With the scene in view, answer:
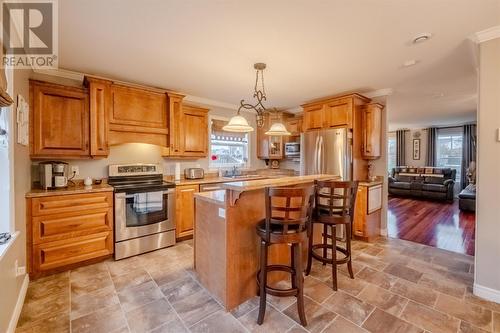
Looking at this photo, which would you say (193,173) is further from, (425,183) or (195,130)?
(425,183)

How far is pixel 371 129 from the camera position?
13.2 feet

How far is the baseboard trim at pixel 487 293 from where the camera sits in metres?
2.19

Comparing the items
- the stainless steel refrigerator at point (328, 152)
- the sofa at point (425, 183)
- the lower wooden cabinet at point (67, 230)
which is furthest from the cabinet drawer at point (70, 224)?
the sofa at point (425, 183)

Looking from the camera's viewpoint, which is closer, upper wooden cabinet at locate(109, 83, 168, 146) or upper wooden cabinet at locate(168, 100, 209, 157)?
upper wooden cabinet at locate(109, 83, 168, 146)

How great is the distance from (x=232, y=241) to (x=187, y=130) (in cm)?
261

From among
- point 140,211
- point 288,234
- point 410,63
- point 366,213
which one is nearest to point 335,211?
point 288,234

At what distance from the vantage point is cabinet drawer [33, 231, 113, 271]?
2615 millimetres

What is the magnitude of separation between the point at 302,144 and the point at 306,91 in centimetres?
101

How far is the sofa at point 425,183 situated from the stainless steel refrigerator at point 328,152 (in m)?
5.13

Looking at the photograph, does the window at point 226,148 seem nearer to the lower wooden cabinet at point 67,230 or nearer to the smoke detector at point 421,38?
the lower wooden cabinet at point 67,230

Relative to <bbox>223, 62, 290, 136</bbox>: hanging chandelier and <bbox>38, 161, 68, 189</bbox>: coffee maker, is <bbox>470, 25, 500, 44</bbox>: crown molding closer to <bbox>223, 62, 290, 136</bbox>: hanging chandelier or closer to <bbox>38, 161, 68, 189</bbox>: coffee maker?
<bbox>223, 62, 290, 136</bbox>: hanging chandelier

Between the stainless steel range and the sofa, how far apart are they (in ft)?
25.0

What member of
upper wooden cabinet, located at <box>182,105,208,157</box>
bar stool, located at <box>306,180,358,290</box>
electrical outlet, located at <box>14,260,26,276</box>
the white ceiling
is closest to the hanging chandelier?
the white ceiling

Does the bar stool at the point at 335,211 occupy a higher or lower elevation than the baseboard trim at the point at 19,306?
higher
